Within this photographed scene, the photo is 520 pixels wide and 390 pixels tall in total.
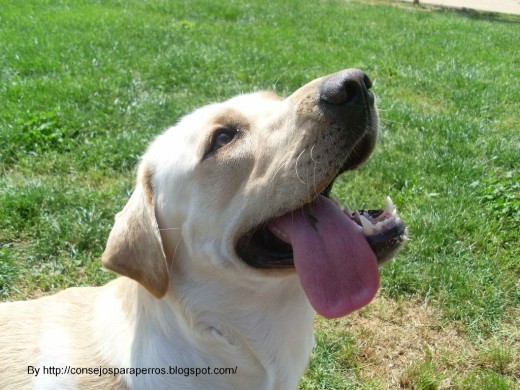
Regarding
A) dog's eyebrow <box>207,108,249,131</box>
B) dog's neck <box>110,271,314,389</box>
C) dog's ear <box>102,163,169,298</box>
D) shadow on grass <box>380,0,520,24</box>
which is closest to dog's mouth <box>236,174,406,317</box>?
dog's neck <box>110,271,314,389</box>

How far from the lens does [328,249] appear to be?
2.32 metres

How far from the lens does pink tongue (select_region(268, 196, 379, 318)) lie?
2268 millimetres

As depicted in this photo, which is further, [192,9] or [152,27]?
[192,9]

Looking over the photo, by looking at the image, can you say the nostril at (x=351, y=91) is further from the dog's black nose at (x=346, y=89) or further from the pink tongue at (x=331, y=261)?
the pink tongue at (x=331, y=261)

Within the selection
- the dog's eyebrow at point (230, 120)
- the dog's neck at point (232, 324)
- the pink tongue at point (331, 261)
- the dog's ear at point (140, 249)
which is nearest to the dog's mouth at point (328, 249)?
the pink tongue at point (331, 261)

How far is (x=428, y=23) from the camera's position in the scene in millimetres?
12406

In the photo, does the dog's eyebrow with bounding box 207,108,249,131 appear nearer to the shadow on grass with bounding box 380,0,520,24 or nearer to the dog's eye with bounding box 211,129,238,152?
the dog's eye with bounding box 211,129,238,152

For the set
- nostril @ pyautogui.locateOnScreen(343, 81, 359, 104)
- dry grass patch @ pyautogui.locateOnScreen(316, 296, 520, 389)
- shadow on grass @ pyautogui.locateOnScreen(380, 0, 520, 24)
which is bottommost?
shadow on grass @ pyautogui.locateOnScreen(380, 0, 520, 24)

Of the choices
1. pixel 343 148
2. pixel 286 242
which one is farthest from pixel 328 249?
pixel 343 148

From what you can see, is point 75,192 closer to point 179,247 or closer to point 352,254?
point 179,247

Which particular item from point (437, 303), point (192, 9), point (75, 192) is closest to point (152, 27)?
point (192, 9)

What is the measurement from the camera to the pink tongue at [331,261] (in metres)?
2.27

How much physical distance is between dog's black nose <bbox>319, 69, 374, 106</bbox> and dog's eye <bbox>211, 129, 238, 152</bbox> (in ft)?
1.71

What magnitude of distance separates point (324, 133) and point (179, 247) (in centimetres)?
89
